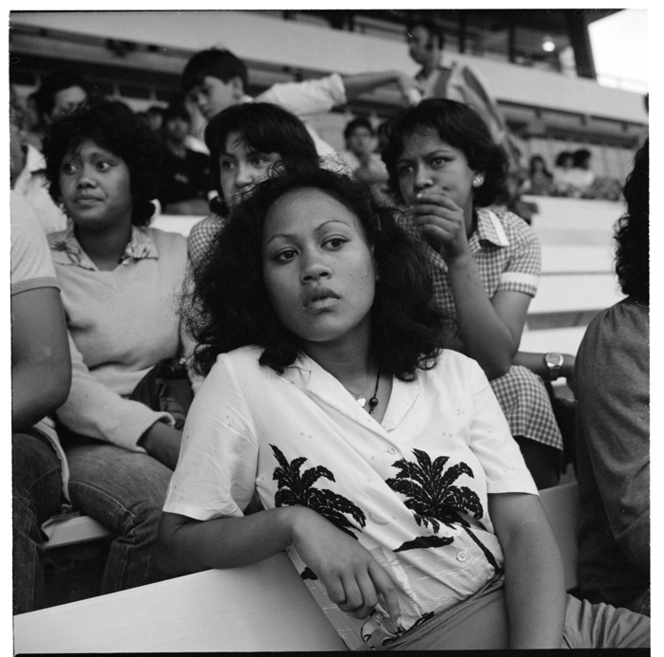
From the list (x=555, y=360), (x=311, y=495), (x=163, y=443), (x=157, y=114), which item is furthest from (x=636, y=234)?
(x=157, y=114)

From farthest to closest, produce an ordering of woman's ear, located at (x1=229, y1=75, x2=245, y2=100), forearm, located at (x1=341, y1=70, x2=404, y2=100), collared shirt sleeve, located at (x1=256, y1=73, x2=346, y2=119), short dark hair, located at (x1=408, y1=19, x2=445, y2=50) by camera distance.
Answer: short dark hair, located at (x1=408, y1=19, x2=445, y2=50) → forearm, located at (x1=341, y1=70, x2=404, y2=100) → collared shirt sleeve, located at (x1=256, y1=73, x2=346, y2=119) → woman's ear, located at (x1=229, y1=75, x2=245, y2=100)

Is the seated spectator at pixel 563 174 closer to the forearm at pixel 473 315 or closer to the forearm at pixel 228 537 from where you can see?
the forearm at pixel 473 315

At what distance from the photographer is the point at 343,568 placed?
2.80 ft

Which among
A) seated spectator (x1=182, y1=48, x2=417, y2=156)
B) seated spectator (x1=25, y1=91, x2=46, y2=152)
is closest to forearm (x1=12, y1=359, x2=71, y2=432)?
seated spectator (x1=182, y1=48, x2=417, y2=156)

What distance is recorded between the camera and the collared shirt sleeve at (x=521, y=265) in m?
1.49

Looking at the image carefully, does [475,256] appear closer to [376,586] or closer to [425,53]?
[376,586]

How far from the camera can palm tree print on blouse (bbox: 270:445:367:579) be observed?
0.92m

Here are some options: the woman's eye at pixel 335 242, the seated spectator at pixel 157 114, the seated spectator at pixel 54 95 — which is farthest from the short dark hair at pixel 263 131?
the seated spectator at pixel 157 114

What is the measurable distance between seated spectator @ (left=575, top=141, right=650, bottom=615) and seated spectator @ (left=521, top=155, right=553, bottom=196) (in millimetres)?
3485

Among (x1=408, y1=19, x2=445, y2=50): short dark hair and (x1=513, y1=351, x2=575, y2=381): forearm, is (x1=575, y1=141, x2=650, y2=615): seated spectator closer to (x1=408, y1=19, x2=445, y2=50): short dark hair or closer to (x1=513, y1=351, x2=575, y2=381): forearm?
(x1=513, y1=351, x2=575, y2=381): forearm

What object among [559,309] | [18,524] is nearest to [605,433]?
[18,524]

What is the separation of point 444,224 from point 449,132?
30 centimetres

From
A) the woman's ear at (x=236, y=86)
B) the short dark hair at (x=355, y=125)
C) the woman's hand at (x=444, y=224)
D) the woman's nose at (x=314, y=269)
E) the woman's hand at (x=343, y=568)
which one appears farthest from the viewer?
the short dark hair at (x=355, y=125)

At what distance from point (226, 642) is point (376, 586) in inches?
9.8
